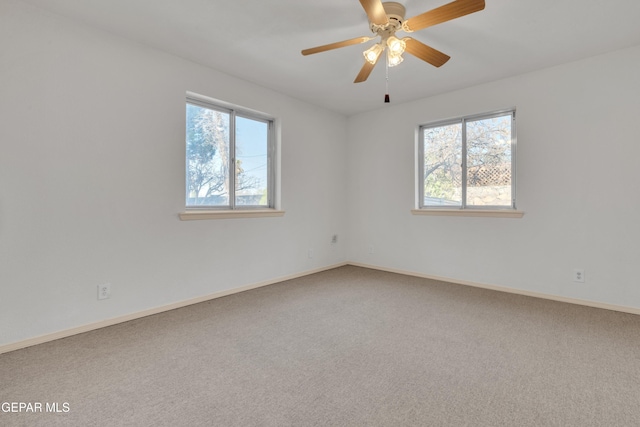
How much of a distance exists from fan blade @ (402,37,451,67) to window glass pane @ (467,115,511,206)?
1.78 meters

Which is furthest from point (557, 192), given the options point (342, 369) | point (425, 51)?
point (342, 369)

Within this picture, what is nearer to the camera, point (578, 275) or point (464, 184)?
point (578, 275)

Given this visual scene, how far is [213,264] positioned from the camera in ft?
10.7

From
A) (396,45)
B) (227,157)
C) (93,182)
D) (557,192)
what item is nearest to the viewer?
(396,45)

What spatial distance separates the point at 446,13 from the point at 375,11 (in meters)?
0.41

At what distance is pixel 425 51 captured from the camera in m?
2.21

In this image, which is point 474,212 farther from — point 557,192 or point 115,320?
point 115,320

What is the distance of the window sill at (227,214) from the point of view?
9.90ft

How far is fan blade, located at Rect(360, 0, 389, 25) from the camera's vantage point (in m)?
1.77

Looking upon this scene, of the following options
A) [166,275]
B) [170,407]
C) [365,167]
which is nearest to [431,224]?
[365,167]

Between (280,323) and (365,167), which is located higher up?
(365,167)

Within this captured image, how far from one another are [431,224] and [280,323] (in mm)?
2488

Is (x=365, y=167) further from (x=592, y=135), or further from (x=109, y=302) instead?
(x=109, y=302)

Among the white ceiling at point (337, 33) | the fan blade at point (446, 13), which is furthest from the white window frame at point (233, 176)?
the fan blade at point (446, 13)
